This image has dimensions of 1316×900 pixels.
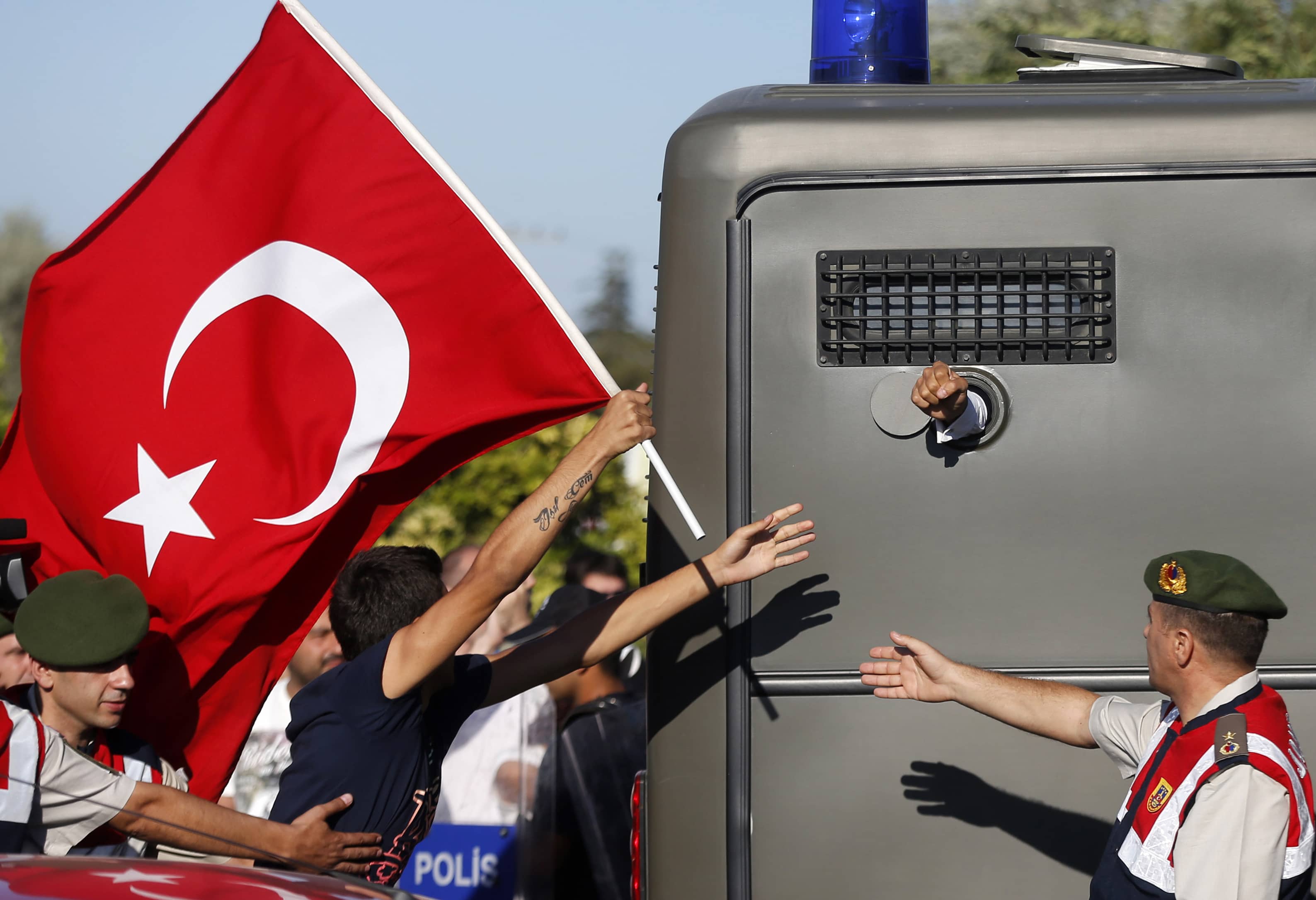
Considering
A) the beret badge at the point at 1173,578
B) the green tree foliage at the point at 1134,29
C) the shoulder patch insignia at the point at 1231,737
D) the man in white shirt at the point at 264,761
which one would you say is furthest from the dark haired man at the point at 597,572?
the green tree foliage at the point at 1134,29

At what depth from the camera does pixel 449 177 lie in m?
3.40

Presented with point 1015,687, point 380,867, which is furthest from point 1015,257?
point 380,867

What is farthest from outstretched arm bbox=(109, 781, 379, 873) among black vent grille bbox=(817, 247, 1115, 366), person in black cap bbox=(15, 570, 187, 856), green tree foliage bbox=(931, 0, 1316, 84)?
green tree foliage bbox=(931, 0, 1316, 84)

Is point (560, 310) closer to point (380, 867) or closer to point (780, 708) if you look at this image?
point (780, 708)

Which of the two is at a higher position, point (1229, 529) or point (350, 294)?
point (350, 294)

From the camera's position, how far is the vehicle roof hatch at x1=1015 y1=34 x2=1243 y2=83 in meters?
3.37

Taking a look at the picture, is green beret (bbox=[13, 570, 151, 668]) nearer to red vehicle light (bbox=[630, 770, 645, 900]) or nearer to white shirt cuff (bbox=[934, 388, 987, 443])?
red vehicle light (bbox=[630, 770, 645, 900])

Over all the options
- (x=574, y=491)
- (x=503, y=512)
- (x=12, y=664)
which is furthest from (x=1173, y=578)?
(x=503, y=512)

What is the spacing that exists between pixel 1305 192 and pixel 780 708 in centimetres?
163

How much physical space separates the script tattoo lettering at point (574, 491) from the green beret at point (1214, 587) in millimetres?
1255

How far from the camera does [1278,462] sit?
2.83 metres

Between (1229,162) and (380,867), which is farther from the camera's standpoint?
(380,867)

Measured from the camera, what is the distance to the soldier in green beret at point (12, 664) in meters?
3.66

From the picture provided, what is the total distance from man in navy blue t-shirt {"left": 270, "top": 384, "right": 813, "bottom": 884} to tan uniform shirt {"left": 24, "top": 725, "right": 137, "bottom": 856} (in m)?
0.37
